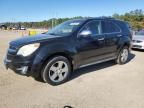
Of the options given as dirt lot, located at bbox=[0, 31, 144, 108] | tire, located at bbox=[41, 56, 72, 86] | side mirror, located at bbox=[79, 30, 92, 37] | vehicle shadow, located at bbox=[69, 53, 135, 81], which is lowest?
dirt lot, located at bbox=[0, 31, 144, 108]

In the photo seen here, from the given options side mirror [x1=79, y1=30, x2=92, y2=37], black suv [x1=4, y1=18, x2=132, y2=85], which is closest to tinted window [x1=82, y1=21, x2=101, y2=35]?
black suv [x1=4, y1=18, x2=132, y2=85]

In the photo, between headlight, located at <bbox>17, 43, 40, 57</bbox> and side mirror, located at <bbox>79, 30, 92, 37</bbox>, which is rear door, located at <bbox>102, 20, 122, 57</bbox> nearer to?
side mirror, located at <bbox>79, 30, 92, 37</bbox>

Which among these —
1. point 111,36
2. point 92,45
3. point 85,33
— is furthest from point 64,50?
point 111,36

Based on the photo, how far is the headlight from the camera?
4.55m

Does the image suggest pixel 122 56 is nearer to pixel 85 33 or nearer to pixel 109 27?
pixel 109 27

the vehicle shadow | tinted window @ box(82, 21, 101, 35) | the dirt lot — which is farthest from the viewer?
the vehicle shadow

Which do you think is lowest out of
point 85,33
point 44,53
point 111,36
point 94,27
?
point 44,53

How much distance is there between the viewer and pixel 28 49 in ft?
15.1

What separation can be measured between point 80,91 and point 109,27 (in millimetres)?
2943

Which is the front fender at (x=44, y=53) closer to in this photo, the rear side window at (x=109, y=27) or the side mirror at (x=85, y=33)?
the side mirror at (x=85, y=33)

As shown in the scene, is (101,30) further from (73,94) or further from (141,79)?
(73,94)

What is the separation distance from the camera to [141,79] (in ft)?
18.4

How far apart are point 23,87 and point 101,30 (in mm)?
3081

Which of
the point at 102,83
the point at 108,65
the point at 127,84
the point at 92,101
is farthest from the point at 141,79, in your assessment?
the point at 92,101
